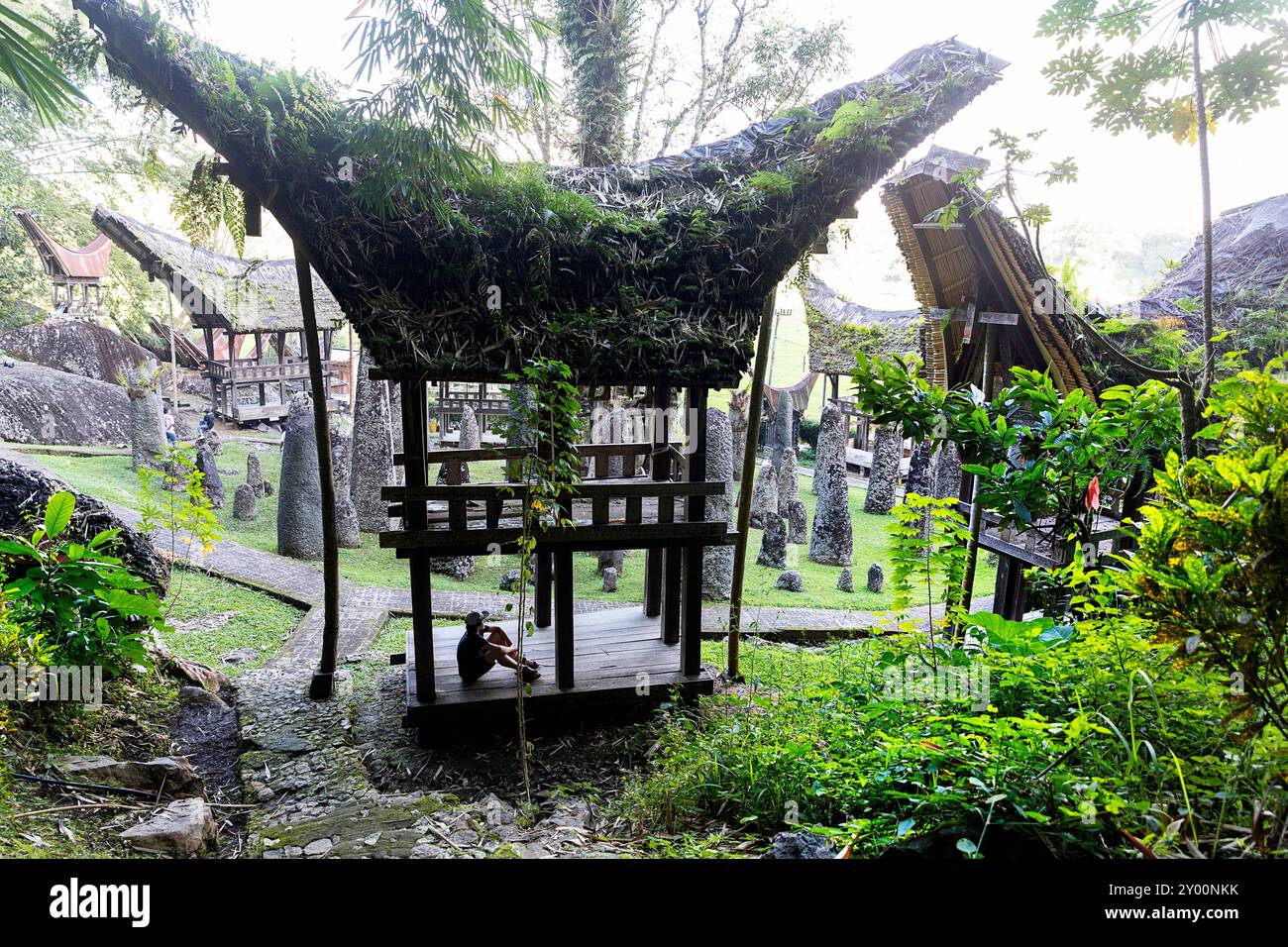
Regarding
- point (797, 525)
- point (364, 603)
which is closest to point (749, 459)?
point (364, 603)

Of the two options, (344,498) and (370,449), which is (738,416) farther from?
(344,498)

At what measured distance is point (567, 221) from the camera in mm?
5578

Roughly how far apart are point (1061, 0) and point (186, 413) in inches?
985

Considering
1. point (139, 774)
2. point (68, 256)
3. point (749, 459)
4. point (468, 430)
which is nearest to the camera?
point (139, 774)

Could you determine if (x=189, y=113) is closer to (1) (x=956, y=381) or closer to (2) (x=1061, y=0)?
(2) (x=1061, y=0)

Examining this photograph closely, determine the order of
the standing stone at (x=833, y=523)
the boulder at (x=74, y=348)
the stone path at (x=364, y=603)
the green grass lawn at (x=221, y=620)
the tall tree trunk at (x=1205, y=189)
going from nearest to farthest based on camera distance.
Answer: the tall tree trunk at (x=1205, y=189) < the green grass lawn at (x=221, y=620) < the stone path at (x=364, y=603) < the standing stone at (x=833, y=523) < the boulder at (x=74, y=348)

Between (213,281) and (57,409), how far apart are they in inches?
185

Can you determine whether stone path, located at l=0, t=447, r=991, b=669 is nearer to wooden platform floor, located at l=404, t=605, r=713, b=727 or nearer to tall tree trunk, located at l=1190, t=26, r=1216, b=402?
wooden platform floor, located at l=404, t=605, r=713, b=727

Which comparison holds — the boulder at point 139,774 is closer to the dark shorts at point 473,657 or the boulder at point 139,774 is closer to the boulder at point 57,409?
the dark shorts at point 473,657

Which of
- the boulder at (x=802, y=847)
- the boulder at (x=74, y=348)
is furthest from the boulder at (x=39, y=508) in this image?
the boulder at (x=74, y=348)

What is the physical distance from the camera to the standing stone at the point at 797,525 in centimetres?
1591

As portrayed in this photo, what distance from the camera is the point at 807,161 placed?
6.03 metres

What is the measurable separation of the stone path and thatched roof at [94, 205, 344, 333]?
4.29 m

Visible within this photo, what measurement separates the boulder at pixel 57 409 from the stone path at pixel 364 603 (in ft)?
22.6
